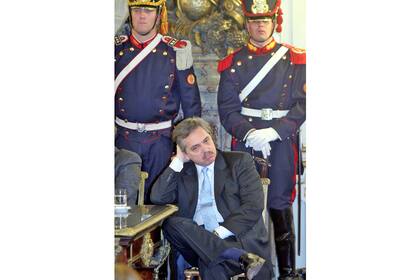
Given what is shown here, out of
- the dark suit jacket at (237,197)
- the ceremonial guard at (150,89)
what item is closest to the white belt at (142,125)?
the ceremonial guard at (150,89)

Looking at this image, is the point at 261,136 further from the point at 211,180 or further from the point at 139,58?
the point at 139,58

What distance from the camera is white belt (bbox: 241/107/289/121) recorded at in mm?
3598

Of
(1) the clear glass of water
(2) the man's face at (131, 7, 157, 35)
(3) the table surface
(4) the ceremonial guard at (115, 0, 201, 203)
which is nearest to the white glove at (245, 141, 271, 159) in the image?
(4) the ceremonial guard at (115, 0, 201, 203)

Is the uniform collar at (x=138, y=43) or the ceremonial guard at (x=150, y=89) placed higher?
the uniform collar at (x=138, y=43)

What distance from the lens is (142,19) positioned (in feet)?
12.1

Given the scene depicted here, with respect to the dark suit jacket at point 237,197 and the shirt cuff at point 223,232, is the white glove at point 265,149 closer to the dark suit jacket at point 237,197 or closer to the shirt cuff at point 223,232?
the dark suit jacket at point 237,197

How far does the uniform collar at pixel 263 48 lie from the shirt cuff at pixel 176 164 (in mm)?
548

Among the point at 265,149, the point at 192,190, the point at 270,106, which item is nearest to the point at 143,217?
the point at 192,190

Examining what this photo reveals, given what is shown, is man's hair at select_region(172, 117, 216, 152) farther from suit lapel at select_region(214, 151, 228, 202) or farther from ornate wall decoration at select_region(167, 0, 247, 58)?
ornate wall decoration at select_region(167, 0, 247, 58)

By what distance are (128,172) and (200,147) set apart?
326 millimetres

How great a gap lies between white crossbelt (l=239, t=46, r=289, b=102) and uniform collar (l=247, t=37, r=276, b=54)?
33 mm

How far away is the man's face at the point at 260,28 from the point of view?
11.7ft
